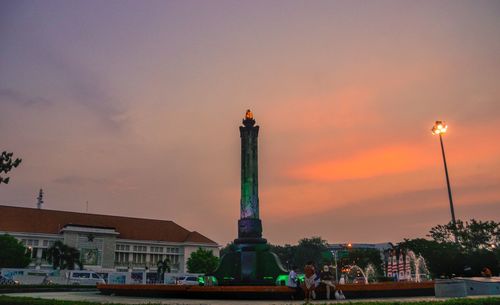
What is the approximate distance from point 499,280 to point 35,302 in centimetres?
1758

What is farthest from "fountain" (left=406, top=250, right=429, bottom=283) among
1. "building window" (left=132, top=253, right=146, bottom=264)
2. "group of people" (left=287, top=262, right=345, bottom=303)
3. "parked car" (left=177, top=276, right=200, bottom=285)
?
"building window" (left=132, top=253, right=146, bottom=264)

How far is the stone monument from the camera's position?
22234 millimetres

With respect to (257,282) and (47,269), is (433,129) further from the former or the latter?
(47,269)

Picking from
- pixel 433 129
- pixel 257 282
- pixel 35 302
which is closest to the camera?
pixel 35 302

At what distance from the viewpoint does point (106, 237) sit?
68500 millimetres

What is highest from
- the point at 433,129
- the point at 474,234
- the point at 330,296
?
the point at 433,129

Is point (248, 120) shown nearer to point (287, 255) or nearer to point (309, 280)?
point (309, 280)

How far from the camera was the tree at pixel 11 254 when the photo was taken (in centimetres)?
5047

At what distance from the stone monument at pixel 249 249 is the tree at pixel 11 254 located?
3881cm

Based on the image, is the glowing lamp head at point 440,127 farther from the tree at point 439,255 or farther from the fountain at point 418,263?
the fountain at point 418,263

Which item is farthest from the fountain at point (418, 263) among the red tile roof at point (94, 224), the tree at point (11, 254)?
the tree at point (11, 254)

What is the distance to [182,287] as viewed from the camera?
1752 centimetres

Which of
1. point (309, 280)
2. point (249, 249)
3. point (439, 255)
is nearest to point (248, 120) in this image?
point (249, 249)

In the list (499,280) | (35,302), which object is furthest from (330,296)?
(35,302)
